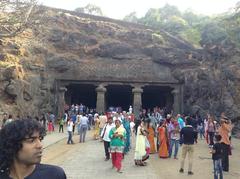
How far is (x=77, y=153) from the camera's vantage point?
15328 mm

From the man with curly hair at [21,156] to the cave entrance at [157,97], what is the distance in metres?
33.2

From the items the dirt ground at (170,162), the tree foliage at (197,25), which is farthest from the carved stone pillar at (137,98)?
the dirt ground at (170,162)

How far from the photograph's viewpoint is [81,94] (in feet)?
135

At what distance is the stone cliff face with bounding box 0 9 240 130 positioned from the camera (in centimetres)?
2881

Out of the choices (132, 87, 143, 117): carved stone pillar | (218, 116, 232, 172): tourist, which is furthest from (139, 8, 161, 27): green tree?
(218, 116, 232, 172): tourist

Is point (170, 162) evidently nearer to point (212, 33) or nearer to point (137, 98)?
point (137, 98)

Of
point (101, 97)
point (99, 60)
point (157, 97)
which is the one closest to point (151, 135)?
point (101, 97)

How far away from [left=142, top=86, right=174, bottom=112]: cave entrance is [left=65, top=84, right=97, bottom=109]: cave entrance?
5385mm

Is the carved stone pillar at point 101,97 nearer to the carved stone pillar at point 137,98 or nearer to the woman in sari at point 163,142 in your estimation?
the carved stone pillar at point 137,98

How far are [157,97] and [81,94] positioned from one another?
26.4 feet

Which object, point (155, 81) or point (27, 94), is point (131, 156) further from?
point (155, 81)

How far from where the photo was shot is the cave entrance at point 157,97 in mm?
36656

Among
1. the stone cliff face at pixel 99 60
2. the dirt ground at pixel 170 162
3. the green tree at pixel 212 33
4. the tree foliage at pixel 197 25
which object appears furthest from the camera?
the green tree at pixel 212 33

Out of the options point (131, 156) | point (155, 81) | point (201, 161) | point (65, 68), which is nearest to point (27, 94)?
point (65, 68)
